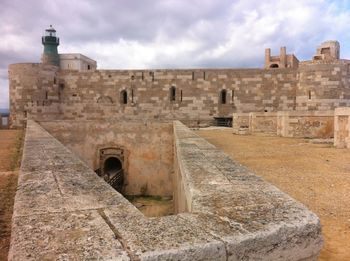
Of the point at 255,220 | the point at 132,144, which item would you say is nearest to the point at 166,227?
the point at 255,220

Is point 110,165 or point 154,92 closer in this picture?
point 110,165

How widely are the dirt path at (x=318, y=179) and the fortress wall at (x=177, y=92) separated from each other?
34.3ft

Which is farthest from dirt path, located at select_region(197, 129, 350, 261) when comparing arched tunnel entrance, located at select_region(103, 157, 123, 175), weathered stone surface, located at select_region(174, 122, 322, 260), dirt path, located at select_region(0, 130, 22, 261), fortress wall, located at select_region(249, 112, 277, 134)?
fortress wall, located at select_region(249, 112, 277, 134)

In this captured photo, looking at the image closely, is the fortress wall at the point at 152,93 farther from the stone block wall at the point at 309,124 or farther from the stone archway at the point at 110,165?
the stone archway at the point at 110,165

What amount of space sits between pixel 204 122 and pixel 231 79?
3.26 m

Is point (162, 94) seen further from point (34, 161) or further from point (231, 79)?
point (34, 161)

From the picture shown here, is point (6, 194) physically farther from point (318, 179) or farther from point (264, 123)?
point (264, 123)

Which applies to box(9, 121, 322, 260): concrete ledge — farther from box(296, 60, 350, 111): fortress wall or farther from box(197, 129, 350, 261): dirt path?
box(296, 60, 350, 111): fortress wall

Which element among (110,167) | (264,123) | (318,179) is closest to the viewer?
(318,179)

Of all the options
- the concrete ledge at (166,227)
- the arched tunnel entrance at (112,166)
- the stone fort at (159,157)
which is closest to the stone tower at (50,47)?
the stone fort at (159,157)

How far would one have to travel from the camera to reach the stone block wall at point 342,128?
9930 mm

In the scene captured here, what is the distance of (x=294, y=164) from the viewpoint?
7203 millimetres

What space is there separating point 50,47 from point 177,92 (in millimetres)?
22402

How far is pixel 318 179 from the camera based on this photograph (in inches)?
225
